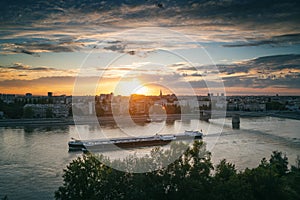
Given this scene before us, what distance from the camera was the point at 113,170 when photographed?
10.3 feet

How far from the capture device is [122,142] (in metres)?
9.06

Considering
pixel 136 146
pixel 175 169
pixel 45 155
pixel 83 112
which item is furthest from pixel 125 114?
A: pixel 175 169

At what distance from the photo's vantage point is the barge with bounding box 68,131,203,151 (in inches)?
326

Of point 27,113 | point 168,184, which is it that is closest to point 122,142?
point 168,184

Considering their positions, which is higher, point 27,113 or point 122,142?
point 27,113

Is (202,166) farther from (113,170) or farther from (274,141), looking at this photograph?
(274,141)

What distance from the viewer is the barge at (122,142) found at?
8289 mm

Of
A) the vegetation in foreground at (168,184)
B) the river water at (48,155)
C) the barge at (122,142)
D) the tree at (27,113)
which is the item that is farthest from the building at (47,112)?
the vegetation in foreground at (168,184)

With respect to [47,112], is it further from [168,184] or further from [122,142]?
[168,184]

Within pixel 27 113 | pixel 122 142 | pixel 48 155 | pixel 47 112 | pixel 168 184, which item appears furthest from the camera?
pixel 47 112

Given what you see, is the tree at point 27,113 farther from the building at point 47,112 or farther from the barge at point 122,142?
the barge at point 122,142

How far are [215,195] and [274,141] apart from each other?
6938 mm

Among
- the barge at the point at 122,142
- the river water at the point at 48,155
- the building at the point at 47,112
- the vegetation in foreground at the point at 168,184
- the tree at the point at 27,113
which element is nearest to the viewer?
the vegetation in foreground at the point at 168,184

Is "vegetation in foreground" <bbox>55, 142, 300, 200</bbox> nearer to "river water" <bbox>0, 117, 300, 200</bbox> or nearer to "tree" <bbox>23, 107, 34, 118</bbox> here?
"river water" <bbox>0, 117, 300, 200</bbox>
